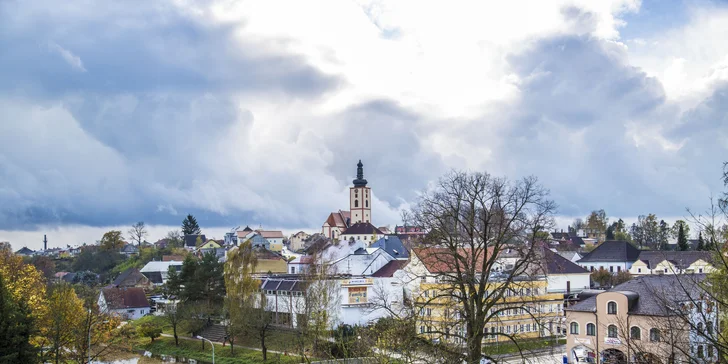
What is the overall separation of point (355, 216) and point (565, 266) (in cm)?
9890

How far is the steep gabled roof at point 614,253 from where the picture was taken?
273ft

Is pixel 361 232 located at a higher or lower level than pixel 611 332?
higher

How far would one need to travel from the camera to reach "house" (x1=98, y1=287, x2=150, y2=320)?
66.1m

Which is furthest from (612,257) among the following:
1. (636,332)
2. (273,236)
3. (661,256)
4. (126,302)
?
(273,236)

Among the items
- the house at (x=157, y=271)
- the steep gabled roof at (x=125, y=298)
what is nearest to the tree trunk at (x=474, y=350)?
the steep gabled roof at (x=125, y=298)

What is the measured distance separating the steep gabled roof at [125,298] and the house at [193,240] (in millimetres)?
65000

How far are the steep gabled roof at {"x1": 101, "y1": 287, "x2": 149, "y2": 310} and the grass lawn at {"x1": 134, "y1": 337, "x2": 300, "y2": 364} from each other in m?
12.4

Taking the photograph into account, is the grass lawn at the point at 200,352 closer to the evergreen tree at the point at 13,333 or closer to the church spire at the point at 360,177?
the evergreen tree at the point at 13,333

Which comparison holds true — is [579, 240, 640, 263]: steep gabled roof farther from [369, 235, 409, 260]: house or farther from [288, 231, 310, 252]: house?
[288, 231, 310, 252]: house

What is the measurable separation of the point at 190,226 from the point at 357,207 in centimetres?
4009

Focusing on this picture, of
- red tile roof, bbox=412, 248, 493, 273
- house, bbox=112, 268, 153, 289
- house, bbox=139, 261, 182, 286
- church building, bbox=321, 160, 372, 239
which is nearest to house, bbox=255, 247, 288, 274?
house, bbox=139, 261, 182, 286

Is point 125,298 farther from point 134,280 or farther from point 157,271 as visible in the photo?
point 157,271

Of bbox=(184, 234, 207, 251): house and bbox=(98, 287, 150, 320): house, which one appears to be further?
bbox=(184, 234, 207, 251): house

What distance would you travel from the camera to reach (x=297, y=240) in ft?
544
